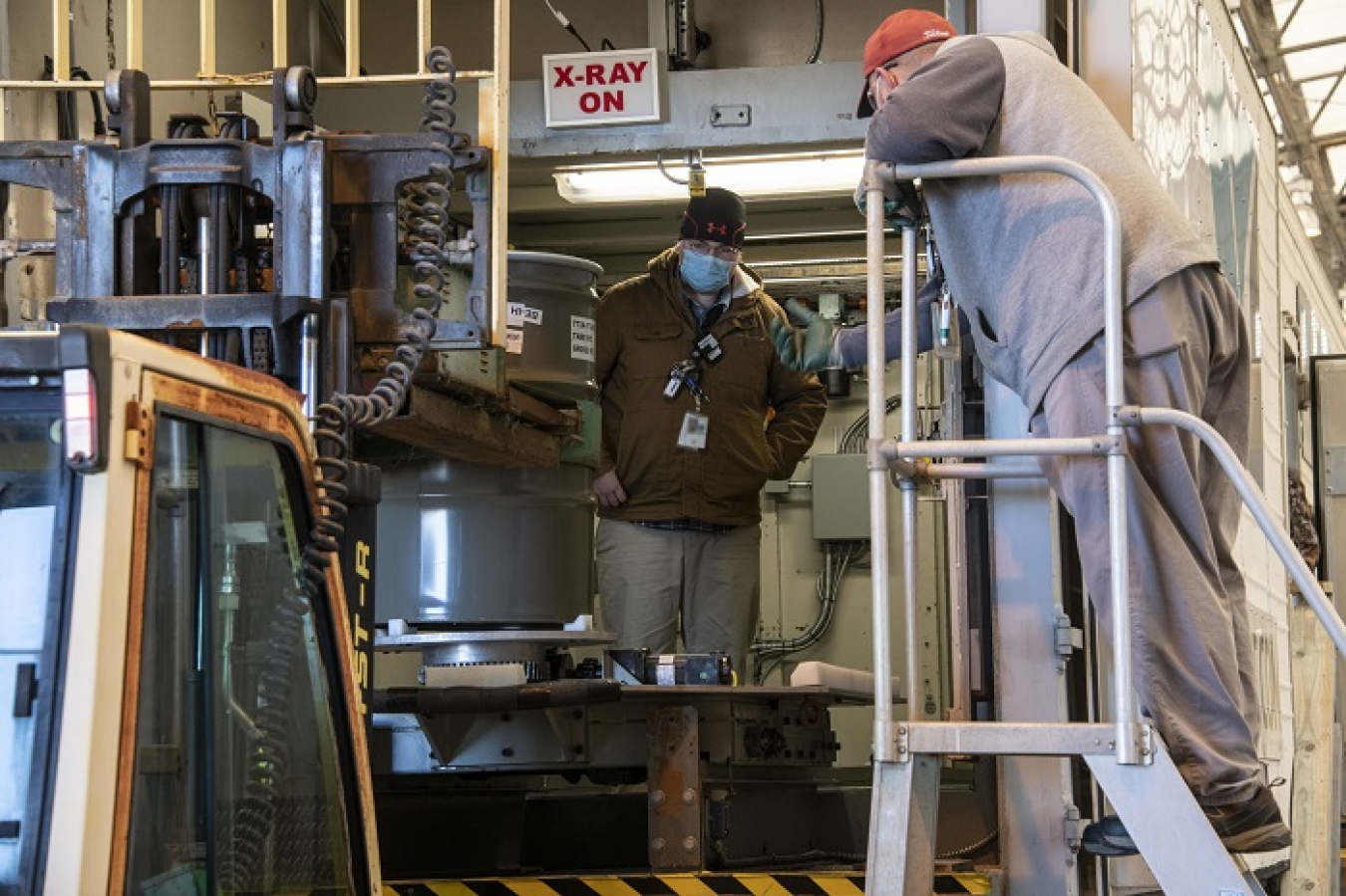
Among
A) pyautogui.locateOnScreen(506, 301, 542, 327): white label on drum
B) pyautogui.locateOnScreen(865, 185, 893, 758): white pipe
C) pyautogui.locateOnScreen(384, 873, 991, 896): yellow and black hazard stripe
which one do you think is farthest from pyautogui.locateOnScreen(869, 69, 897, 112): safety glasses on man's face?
pyautogui.locateOnScreen(506, 301, 542, 327): white label on drum

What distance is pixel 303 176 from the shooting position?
4582mm

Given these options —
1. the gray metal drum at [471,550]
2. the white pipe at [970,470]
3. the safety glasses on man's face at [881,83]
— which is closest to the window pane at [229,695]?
the white pipe at [970,470]

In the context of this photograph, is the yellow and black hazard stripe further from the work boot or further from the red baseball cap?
the red baseball cap

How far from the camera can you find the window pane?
2.76 meters

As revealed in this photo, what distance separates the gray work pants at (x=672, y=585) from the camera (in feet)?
26.8

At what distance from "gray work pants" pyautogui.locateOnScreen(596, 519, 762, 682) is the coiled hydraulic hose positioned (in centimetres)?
319

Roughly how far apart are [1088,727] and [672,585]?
442 cm

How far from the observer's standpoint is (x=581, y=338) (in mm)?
7258

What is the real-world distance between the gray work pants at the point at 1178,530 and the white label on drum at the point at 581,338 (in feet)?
10.0

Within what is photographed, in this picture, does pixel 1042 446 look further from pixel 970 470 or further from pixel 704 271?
pixel 704 271

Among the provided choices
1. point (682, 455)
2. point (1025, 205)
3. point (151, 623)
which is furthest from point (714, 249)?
point (151, 623)

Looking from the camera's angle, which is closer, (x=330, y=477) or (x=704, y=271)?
(x=330, y=477)

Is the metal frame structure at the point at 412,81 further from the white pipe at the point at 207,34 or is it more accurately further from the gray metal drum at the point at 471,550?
the gray metal drum at the point at 471,550

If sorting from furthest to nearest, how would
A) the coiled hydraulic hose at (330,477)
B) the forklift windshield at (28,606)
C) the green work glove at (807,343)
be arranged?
the green work glove at (807,343) → the coiled hydraulic hose at (330,477) → the forklift windshield at (28,606)
